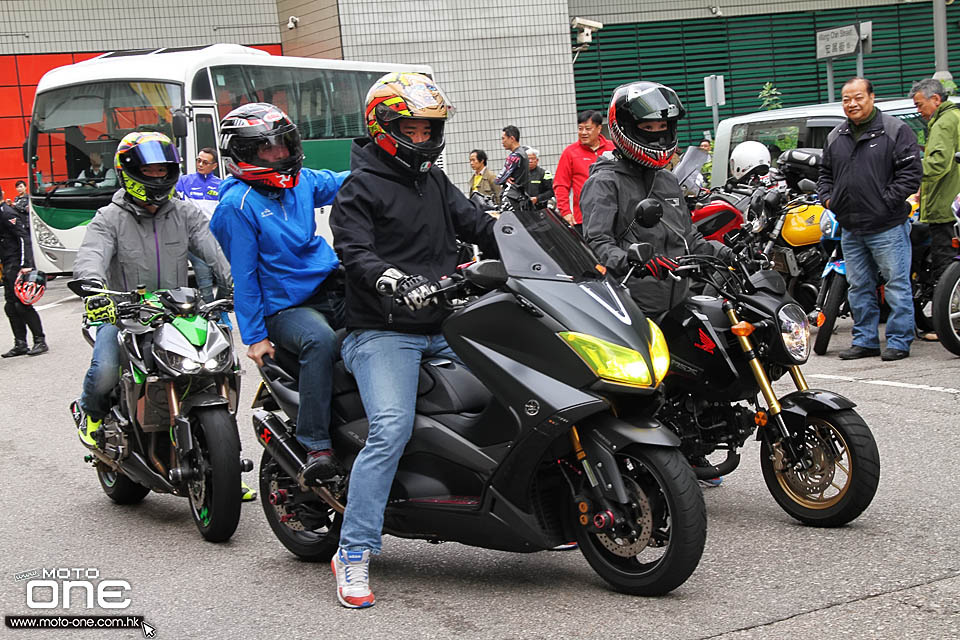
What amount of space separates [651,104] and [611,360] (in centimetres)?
188

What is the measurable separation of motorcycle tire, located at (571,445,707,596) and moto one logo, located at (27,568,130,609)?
1947 mm

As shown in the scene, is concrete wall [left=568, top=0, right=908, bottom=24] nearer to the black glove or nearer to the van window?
the van window


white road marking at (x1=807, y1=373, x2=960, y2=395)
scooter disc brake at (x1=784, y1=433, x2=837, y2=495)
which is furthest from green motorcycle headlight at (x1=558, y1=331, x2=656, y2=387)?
white road marking at (x1=807, y1=373, x2=960, y2=395)

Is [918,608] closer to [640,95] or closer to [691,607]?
[691,607]

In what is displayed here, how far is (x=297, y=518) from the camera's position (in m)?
5.18

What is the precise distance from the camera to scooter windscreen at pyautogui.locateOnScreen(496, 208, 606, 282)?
4398 millimetres

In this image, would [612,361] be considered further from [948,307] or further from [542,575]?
[948,307]

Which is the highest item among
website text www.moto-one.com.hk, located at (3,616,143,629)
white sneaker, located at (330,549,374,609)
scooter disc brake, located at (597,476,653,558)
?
scooter disc brake, located at (597,476,653,558)

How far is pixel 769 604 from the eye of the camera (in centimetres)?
423

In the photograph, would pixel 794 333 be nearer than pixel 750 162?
Yes

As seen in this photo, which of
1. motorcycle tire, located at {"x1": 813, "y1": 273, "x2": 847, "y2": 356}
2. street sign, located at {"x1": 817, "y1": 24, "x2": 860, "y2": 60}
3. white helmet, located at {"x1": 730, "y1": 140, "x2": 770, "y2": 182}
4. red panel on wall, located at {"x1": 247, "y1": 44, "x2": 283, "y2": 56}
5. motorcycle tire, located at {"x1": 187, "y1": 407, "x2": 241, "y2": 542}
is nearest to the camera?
motorcycle tire, located at {"x1": 187, "y1": 407, "x2": 241, "y2": 542}

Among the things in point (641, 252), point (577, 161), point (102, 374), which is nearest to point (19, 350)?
point (577, 161)

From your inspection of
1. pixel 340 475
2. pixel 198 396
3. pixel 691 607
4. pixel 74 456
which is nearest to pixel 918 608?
pixel 691 607

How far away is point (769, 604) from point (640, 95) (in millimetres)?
2474
